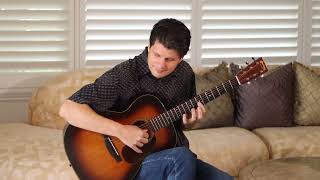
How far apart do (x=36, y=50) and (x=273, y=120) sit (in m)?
1.56

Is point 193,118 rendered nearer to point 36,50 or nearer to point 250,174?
point 250,174

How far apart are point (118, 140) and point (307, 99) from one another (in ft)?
5.26

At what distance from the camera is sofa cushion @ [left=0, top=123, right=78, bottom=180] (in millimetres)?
2184

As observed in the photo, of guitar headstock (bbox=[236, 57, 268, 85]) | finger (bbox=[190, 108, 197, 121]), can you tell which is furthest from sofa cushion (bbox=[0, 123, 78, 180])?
guitar headstock (bbox=[236, 57, 268, 85])

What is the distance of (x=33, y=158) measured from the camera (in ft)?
7.36

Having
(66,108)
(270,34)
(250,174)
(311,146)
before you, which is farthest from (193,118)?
(270,34)

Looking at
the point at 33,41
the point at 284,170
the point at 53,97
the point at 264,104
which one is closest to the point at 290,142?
the point at 264,104

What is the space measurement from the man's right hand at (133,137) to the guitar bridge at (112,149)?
7 cm

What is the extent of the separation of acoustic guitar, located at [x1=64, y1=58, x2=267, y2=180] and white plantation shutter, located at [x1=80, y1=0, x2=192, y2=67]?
1.34 m

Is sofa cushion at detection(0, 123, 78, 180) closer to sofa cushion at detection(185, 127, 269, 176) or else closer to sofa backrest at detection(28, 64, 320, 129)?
sofa backrest at detection(28, 64, 320, 129)

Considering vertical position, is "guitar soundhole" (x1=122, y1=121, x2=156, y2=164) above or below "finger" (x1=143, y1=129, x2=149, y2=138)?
below

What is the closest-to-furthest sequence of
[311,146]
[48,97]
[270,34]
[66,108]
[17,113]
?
[66,108] → [311,146] → [48,97] → [17,113] → [270,34]

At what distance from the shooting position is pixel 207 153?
8.13 feet

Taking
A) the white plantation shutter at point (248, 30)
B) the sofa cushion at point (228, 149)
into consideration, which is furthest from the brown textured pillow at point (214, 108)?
the white plantation shutter at point (248, 30)
